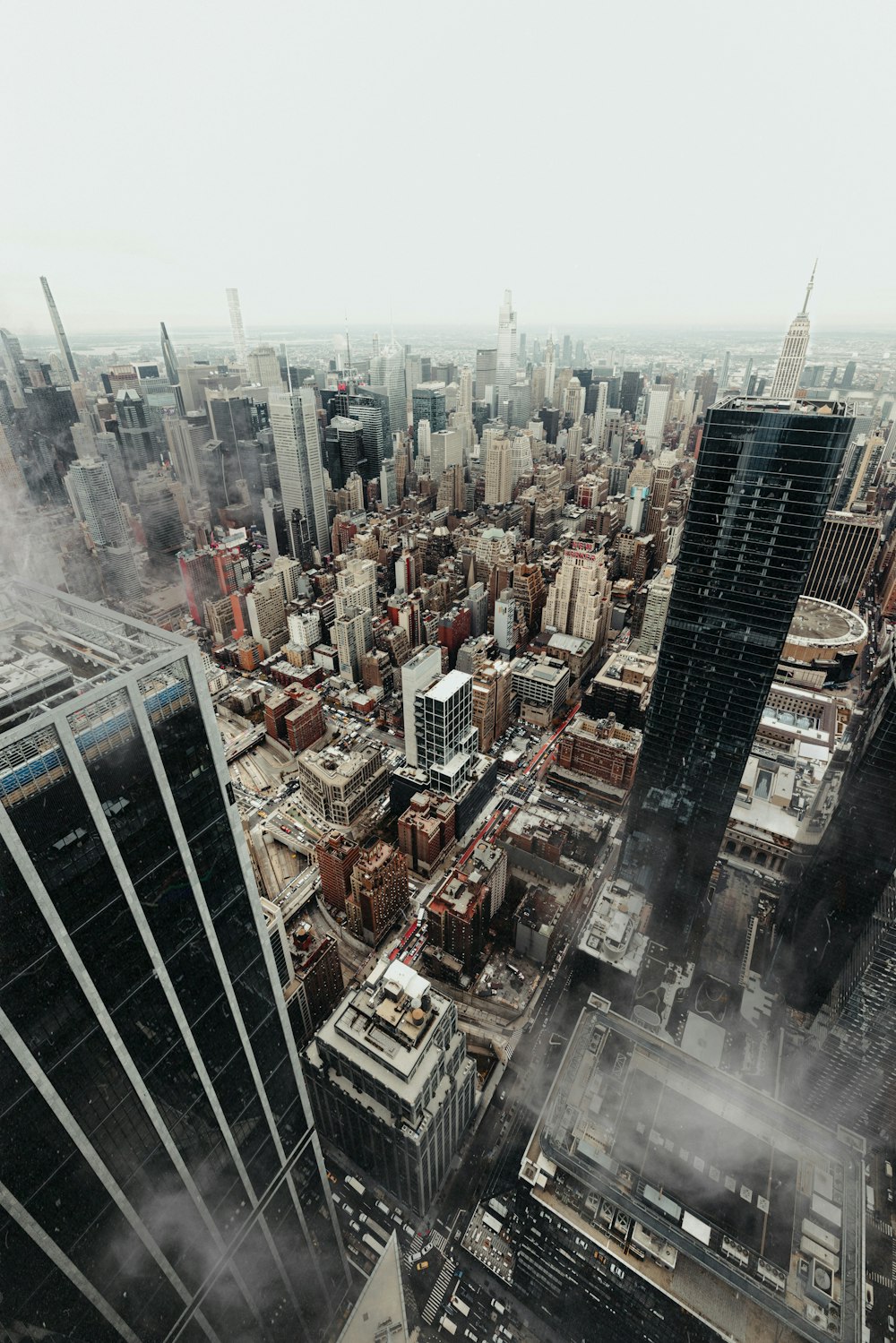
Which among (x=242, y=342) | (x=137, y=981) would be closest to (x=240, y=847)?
(x=137, y=981)

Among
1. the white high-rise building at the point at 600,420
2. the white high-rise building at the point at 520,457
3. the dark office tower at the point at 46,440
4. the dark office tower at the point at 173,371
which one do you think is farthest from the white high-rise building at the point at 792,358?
the dark office tower at the point at 46,440

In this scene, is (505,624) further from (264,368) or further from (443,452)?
(264,368)

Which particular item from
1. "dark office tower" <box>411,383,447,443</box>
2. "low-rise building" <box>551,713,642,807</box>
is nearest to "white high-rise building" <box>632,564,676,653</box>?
"low-rise building" <box>551,713,642,807</box>

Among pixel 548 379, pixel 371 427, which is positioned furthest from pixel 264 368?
pixel 548 379

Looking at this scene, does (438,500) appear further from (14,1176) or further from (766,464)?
(14,1176)

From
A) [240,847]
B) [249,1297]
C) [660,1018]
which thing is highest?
[240,847]

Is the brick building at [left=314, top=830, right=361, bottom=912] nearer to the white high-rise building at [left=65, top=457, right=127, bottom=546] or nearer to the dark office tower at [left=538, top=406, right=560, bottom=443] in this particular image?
the white high-rise building at [left=65, top=457, right=127, bottom=546]
